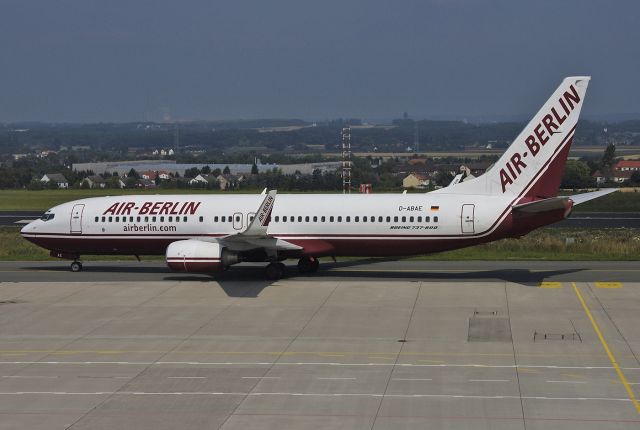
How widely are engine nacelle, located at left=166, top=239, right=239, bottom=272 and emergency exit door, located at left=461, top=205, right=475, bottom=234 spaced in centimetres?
973

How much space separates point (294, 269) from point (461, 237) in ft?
29.4

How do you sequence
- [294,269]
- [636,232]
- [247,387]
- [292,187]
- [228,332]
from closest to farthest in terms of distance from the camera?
1. [247,387]
2. [228,332]
3. [294,269]
4. [636,232]
5. [292,187]

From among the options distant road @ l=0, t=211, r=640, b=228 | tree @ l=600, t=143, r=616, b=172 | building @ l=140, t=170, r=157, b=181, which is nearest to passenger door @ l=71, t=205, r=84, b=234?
distant road @ l=0, t=211, r=640, b=228

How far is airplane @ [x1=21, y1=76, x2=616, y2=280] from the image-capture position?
4147cm

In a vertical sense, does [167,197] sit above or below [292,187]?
above

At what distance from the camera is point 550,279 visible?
43.3 meters

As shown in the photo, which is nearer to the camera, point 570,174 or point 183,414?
point 183,414

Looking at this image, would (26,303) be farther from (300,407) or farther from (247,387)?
(300,407)

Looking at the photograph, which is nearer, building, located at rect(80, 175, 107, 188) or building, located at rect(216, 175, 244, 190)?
building, located at rect(216, 175, 244, 190)

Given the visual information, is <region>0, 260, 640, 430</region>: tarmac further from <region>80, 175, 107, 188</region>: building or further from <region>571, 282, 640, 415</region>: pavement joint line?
<region>80, 175, 107, 188</region>: building

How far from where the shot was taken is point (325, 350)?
2975 centimetres

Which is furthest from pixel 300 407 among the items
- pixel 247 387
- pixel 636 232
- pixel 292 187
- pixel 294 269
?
pixel 292 187

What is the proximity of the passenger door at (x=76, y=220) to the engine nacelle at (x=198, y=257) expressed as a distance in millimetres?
7030

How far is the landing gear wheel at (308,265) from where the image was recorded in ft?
152
